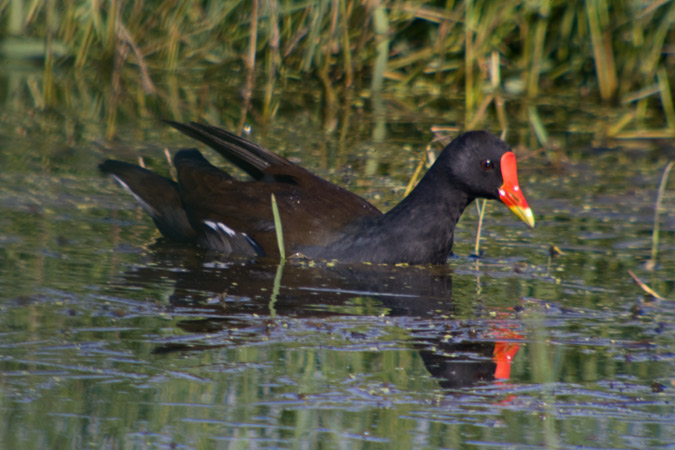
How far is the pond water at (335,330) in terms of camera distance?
290 centimetres

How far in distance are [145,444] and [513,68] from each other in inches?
247

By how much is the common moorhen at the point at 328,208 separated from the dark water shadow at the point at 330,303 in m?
0.09

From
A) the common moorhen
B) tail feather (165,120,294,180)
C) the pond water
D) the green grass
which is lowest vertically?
the pond water

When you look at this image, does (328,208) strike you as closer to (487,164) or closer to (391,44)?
(487,164)

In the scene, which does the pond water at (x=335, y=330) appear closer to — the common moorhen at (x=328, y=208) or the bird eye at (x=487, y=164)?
the common moorhen at (x=328, y=208)

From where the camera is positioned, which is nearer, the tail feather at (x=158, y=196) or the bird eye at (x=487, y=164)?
the bird eye at (x=487, y=164)

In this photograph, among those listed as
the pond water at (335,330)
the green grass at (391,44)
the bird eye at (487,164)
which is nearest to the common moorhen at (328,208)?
the bird eye at (487,164)

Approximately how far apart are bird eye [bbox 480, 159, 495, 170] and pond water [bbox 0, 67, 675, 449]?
15.1 inches

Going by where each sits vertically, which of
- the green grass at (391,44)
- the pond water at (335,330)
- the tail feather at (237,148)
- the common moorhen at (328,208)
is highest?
the green grass at (391,44)

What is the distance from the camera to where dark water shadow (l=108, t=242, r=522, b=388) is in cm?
355

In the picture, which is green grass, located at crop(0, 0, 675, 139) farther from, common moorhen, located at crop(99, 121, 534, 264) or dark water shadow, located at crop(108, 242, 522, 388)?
dark water shadow, located at crop(108, 242, 522, 388)

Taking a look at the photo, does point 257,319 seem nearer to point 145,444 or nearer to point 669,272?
point 145,444

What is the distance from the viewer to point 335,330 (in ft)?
12.4

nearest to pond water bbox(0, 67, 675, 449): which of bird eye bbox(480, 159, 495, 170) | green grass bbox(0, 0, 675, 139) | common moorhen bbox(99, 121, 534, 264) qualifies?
common moorhen bbox(99, 121, 534, 264)
